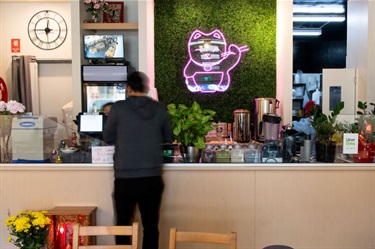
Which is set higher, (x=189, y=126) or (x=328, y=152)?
(x=189, y=126)

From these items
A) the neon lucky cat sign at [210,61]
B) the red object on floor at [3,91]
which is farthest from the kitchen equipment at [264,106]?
the red object on floor at [3,91]

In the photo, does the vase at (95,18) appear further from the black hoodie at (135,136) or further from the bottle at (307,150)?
the bottle at (307,150)

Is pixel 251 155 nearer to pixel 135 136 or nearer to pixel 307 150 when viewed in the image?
pixel 307 150

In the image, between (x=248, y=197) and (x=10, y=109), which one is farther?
(x=10, y=109)

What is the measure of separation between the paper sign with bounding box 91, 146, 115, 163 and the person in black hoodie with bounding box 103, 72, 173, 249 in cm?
33

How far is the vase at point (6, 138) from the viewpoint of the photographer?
11.4 ft

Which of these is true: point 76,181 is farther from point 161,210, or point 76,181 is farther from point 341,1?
point 341,1

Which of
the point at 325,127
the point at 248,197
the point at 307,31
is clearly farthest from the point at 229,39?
the point at 307,31

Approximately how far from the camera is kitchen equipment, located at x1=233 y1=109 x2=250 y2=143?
5570 millimetres

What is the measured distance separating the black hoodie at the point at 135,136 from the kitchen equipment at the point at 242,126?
2.67 m

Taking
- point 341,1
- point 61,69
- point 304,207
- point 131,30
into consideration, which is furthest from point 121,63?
point 341,1

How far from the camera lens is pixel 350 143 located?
347 centimetres

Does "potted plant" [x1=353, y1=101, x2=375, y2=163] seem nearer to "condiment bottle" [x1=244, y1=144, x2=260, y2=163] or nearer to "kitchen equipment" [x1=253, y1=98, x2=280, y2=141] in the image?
"condiment bottle" [x1=244, y1=144, x2=260, y2=163]

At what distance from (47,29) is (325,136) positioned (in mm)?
4858
